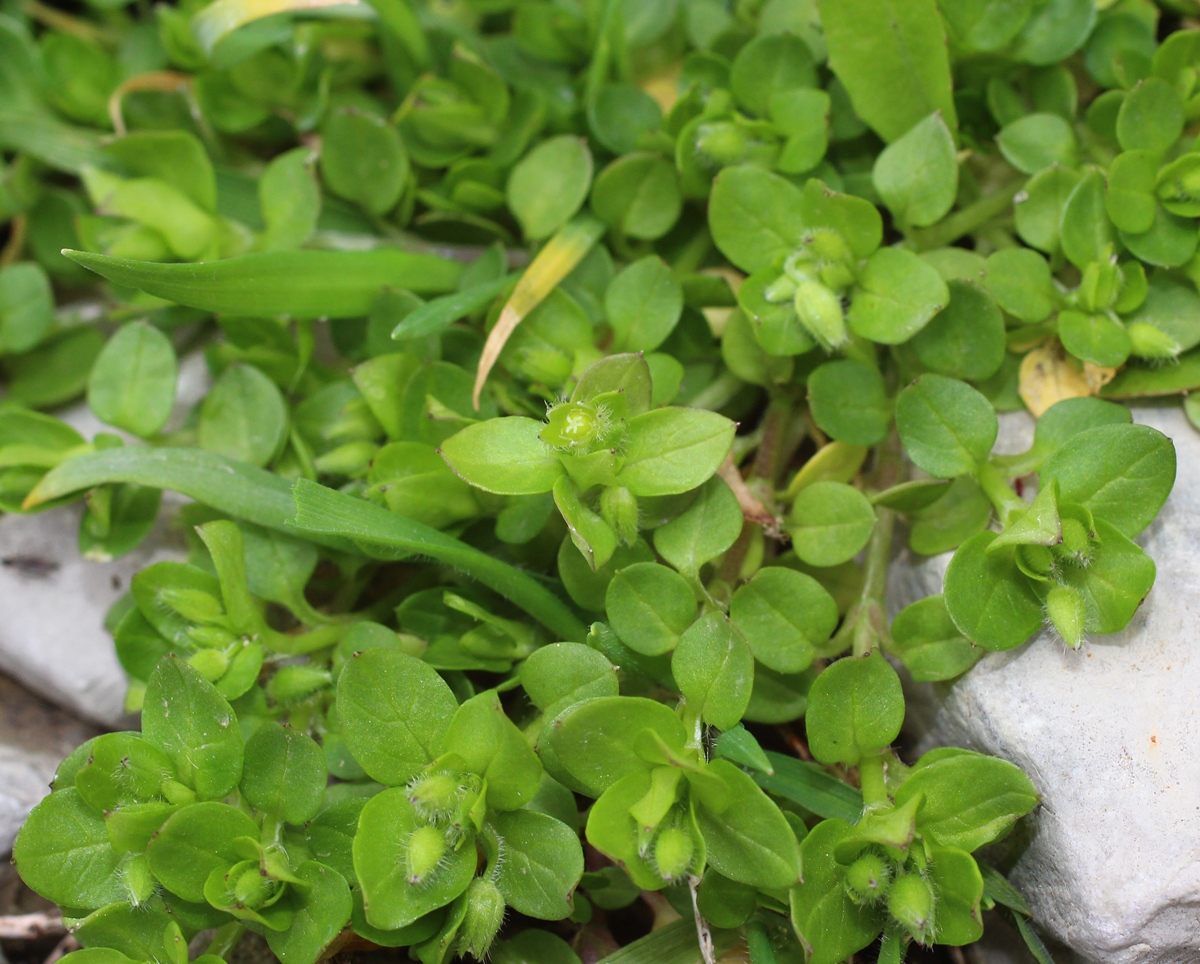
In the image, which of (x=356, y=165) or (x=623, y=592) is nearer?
(x=623, y=592)

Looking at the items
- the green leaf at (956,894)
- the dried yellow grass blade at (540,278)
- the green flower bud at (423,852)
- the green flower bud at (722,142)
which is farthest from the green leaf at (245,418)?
the green leaf at (956,894)

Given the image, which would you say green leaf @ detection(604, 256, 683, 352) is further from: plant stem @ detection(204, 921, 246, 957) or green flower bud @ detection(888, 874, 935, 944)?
plant stem @ detection(204, 921, 246, 957)

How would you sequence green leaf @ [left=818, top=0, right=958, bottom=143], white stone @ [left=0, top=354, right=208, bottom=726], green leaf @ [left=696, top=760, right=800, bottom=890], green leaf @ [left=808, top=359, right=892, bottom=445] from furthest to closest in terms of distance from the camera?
white stone @ [left=0, top=354, right=208, bottom=726] → green leaf @ [left=818, top=0, right=958, bottom=143] → green leaf @ [left=808, top=359, right=892, bottom=445] → green leaf @ [left=696, top=760, right=800, bottom=890]

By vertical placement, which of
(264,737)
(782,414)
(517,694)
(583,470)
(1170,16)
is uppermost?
(1170,16)

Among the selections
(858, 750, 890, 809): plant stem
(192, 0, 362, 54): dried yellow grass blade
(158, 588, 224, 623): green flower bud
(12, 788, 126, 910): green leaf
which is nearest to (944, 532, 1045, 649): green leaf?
(858, 750, 890, 809): plant stem

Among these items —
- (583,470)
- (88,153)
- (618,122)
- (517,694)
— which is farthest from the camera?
(88,153)

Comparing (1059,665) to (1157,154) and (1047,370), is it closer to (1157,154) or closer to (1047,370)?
(1047,370)

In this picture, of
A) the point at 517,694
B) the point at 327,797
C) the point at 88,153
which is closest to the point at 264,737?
the point at 327,797
